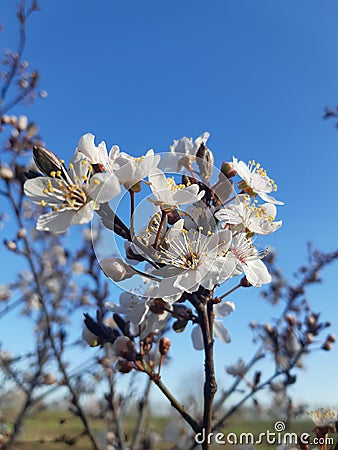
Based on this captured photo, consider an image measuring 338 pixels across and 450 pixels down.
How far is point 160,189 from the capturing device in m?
1.00

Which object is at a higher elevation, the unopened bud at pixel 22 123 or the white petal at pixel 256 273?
the unopened bud at pixel 22 123

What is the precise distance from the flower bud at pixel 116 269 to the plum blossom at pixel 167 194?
0.63 ft

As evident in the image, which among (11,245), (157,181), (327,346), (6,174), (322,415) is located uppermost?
(6,174)

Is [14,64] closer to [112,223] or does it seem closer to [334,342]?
[112,223]

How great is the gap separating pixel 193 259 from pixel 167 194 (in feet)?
0.55

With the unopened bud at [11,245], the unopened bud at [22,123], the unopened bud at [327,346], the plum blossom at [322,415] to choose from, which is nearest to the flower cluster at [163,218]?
the plum blossom at [322,415]

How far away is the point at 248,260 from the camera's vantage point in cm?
108

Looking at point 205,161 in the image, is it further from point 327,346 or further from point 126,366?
point 327,346

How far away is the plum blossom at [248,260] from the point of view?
41.0 inches

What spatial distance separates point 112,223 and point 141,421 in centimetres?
187

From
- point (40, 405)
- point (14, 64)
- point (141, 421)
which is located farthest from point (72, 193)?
point (40, 405)

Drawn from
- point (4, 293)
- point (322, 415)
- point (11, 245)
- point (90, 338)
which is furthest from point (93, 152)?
point (4, 293)

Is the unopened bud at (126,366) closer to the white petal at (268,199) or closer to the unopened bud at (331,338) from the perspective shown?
the white petal at (268,199)

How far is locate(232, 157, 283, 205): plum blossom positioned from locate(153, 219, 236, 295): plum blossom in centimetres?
21
